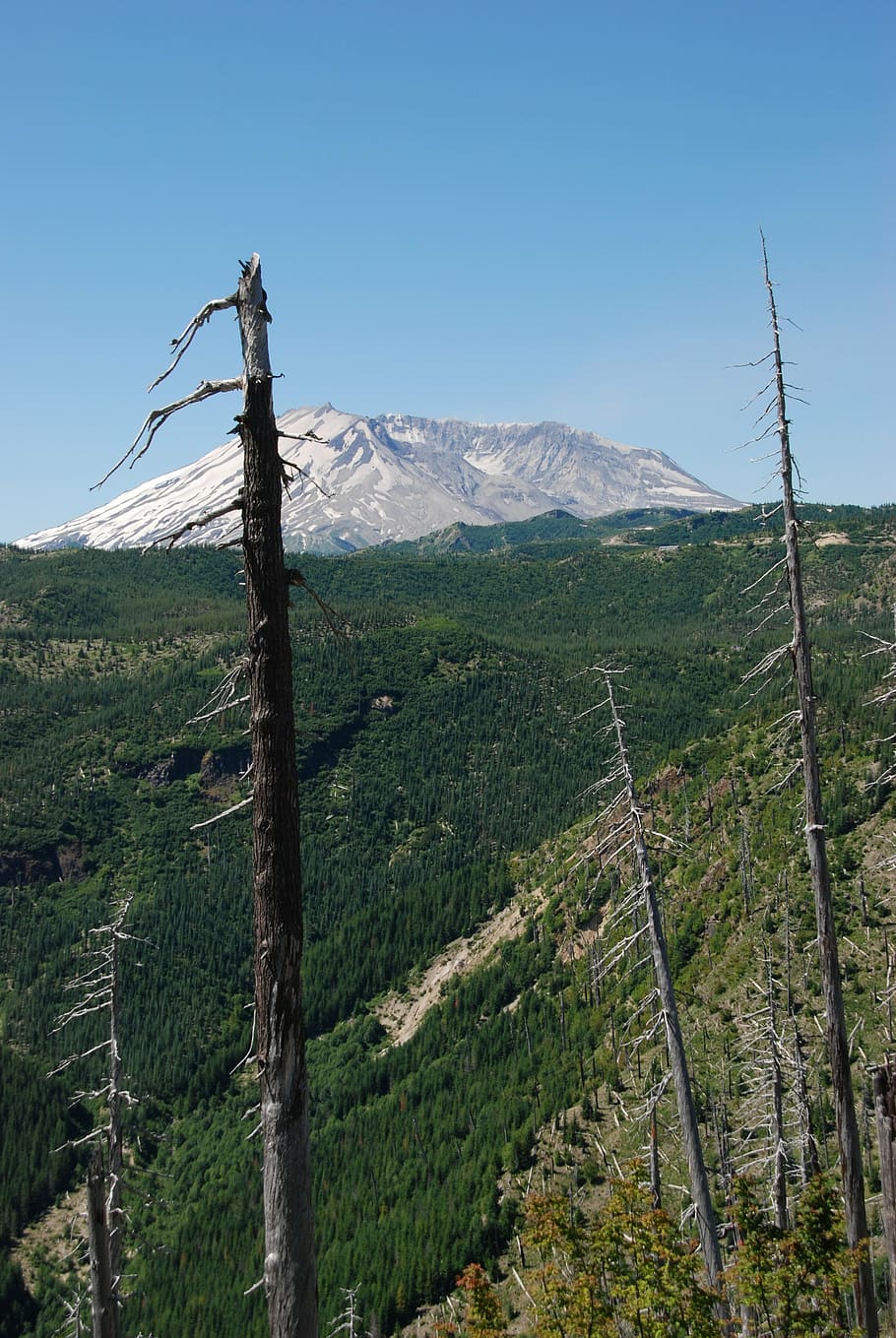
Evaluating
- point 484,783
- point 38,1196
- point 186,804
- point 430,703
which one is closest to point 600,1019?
point 38,1196

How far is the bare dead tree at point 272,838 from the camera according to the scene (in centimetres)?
812

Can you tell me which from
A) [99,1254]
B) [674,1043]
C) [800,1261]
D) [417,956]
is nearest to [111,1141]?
[99,1254]

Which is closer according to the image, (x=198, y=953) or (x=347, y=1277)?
(x=347, y=1277)

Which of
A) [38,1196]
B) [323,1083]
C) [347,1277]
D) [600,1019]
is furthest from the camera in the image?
[323,1083]

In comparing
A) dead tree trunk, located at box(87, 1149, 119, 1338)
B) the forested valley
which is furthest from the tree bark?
dead tree trunk, located at box(87, 1149, 119, 1338)

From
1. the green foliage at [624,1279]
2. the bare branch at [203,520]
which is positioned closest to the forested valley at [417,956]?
the green foliage at [624,1279]

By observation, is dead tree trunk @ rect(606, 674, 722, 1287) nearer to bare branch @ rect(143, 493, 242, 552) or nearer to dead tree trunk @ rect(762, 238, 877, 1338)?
dead tree trunk @ rect(762, 238, 877, 1338)

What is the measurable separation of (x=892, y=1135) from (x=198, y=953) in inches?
5241

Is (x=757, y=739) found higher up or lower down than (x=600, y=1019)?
higher up

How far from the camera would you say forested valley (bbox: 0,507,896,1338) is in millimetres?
54594

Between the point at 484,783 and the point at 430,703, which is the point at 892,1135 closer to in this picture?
the point at 484,783

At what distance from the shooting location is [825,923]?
14742 mm

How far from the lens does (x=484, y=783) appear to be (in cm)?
16700

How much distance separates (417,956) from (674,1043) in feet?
370
